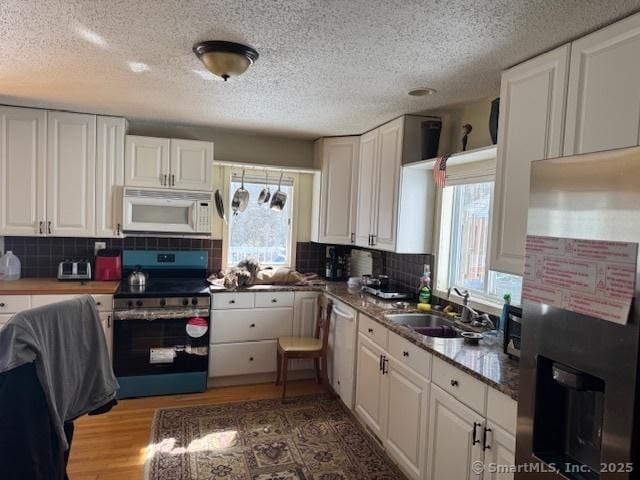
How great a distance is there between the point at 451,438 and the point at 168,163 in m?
2.95

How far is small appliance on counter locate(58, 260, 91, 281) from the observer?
11.3 ft

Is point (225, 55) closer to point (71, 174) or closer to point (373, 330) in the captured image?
point (373, 330)

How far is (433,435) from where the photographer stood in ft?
6.75

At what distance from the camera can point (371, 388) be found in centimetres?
275

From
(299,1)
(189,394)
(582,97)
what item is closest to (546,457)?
(582,97)

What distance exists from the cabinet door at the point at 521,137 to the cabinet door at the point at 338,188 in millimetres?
1845

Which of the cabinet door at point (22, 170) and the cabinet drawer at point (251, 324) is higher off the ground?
the cabinet door at point (22, 170)

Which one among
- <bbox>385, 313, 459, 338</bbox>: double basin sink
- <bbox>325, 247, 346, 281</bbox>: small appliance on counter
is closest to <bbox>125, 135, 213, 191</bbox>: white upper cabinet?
<bbox>325, 247, 346, 281</bbox>: small appliance on counter

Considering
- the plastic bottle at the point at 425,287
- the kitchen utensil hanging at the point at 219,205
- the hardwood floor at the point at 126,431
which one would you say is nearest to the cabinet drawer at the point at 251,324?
the hardwood floor at the point at 126,431

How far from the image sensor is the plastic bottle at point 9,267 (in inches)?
134

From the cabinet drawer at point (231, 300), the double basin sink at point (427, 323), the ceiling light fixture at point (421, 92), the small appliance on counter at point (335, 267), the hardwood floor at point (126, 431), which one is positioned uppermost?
the ceiling light fixture at point (421, 92)

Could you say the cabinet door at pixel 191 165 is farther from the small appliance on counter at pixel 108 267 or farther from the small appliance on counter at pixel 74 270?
the small appliance on counter at pixel 74 270

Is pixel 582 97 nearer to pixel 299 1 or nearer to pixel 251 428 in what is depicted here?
pixel 299 1

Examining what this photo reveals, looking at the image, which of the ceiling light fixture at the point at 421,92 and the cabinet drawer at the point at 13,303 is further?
the cabinet drawer at the point at 13,303
